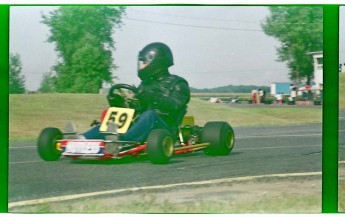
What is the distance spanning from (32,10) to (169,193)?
2.34 meters

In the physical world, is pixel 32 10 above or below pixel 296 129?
above

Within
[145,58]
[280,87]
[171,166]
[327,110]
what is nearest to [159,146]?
[171,166]

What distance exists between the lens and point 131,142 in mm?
10859

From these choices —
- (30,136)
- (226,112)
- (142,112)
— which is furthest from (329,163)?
(30,136)

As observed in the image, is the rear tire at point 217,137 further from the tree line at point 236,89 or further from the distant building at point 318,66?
the distant building at point 318,66

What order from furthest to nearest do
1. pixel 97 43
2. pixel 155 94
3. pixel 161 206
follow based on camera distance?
pixel 97 43 < pixel 155 94 < pixel 161 206

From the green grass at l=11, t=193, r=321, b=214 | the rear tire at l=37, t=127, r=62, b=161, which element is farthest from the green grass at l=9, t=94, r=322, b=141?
the green grass at l=11, t=193, r=321, b=214

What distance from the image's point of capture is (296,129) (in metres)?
11.1

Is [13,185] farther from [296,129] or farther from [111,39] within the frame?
[296,129]

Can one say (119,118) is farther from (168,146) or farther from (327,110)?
(327,110)

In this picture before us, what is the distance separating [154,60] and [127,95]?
1.51 feet

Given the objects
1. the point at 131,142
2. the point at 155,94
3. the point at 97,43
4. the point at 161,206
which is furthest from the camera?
the point at 97,43

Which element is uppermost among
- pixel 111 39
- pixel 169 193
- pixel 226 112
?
pixel 111 39

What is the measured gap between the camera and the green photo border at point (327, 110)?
10.8 m
